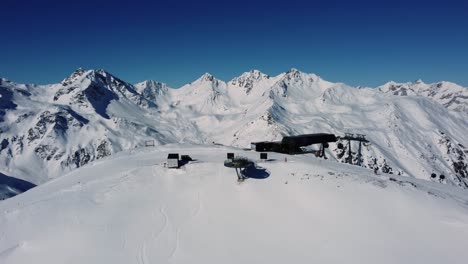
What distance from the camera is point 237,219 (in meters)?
39.2

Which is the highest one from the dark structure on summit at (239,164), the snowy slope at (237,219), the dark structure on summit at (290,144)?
the dark structure on summit at (290,144)

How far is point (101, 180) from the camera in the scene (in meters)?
49.8

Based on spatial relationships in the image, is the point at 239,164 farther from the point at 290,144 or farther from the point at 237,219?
the point at 290,144

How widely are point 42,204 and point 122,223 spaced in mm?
11963

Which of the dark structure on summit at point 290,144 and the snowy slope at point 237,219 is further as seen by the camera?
the dark structure on summit at point 290,144

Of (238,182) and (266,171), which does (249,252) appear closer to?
(238,182)

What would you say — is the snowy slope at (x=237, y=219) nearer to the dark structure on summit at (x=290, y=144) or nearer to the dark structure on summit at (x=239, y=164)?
the dark structure on summit at (x=239, y=164)

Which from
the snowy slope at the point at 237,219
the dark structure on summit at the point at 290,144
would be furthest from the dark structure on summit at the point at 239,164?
the dark structure on summit at the point at 290,144

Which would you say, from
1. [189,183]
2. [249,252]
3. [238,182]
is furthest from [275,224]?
[189,183]

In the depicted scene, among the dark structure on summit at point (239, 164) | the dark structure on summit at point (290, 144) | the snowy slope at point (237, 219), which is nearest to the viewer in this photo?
the snowy slope at point (237, 219)

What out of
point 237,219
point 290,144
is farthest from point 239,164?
point 290,144

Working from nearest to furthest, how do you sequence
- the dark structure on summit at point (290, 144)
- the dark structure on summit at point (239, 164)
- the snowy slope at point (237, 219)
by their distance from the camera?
the snowy slope at point (237, 219) → the dark structure on summit at point (239, 164) → the dark structure on summit at point (290, 144)

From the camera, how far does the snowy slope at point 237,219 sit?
32812 millimetres

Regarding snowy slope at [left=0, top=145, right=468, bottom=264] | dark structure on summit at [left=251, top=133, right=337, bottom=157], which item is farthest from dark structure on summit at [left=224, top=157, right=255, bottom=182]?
dark structure on summit at [left=251, top=133, right=337, bottom=157]
